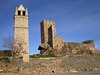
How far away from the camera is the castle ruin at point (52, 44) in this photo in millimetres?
41178

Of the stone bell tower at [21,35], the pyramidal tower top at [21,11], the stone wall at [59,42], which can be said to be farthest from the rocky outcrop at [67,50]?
the pyramidal tower top at [21,11]

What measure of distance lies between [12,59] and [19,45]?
5795 millimetres

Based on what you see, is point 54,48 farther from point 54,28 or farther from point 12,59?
point 12,59

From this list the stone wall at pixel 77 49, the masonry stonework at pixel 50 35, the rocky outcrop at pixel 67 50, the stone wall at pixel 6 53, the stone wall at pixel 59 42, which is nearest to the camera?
the stone wall at pixel 6 53

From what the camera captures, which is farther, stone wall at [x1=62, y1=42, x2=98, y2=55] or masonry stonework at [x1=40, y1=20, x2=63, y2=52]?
masonry stonework at [x1=40, y1=20, x2=63, y2=52]

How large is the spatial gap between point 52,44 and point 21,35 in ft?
48.6

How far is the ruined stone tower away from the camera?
141 ft

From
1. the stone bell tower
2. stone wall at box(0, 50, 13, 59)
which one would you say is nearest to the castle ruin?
the stone bell tower

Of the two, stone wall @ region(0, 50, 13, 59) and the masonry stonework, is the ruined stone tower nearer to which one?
the masonry stonework

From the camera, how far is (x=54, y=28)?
151 ft

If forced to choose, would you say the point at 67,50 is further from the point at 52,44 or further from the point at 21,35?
the point at 21,35

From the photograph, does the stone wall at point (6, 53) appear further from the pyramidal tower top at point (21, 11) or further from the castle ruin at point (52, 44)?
the castle ruin at point (52, 44)

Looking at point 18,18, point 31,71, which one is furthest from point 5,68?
point 18,18

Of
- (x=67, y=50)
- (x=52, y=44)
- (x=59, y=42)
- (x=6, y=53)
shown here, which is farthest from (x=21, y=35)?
(x=67, y=50)
